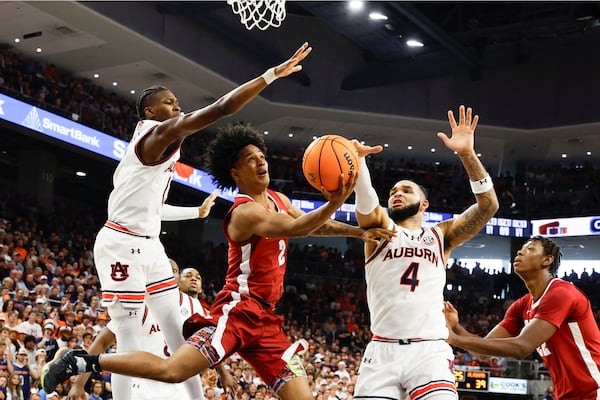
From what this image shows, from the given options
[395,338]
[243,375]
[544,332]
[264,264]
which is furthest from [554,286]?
[243,375]

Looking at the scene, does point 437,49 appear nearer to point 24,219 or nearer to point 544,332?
point 24,219

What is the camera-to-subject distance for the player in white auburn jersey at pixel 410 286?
18.0 ft

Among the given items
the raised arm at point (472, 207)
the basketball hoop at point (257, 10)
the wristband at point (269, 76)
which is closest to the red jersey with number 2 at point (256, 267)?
the wristband at point (269, 76)

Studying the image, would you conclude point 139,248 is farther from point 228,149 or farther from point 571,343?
point 571,343

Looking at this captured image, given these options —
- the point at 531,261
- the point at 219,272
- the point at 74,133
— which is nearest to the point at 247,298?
the point at 531,261

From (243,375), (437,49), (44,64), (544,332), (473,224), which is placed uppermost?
(437,49)

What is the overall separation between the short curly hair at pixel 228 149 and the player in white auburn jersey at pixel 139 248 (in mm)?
279

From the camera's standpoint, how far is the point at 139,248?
5.97 m

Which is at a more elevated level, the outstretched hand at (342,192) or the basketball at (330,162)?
the basketball at (330,162)

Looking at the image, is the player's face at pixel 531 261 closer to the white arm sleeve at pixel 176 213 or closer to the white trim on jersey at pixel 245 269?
the white trim on jersey at pixel 245 269

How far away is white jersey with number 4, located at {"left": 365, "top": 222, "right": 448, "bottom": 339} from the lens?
566cm

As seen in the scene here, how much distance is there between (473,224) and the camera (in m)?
6.01

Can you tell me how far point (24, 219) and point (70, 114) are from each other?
3009 millimetres

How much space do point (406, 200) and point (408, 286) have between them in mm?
656
